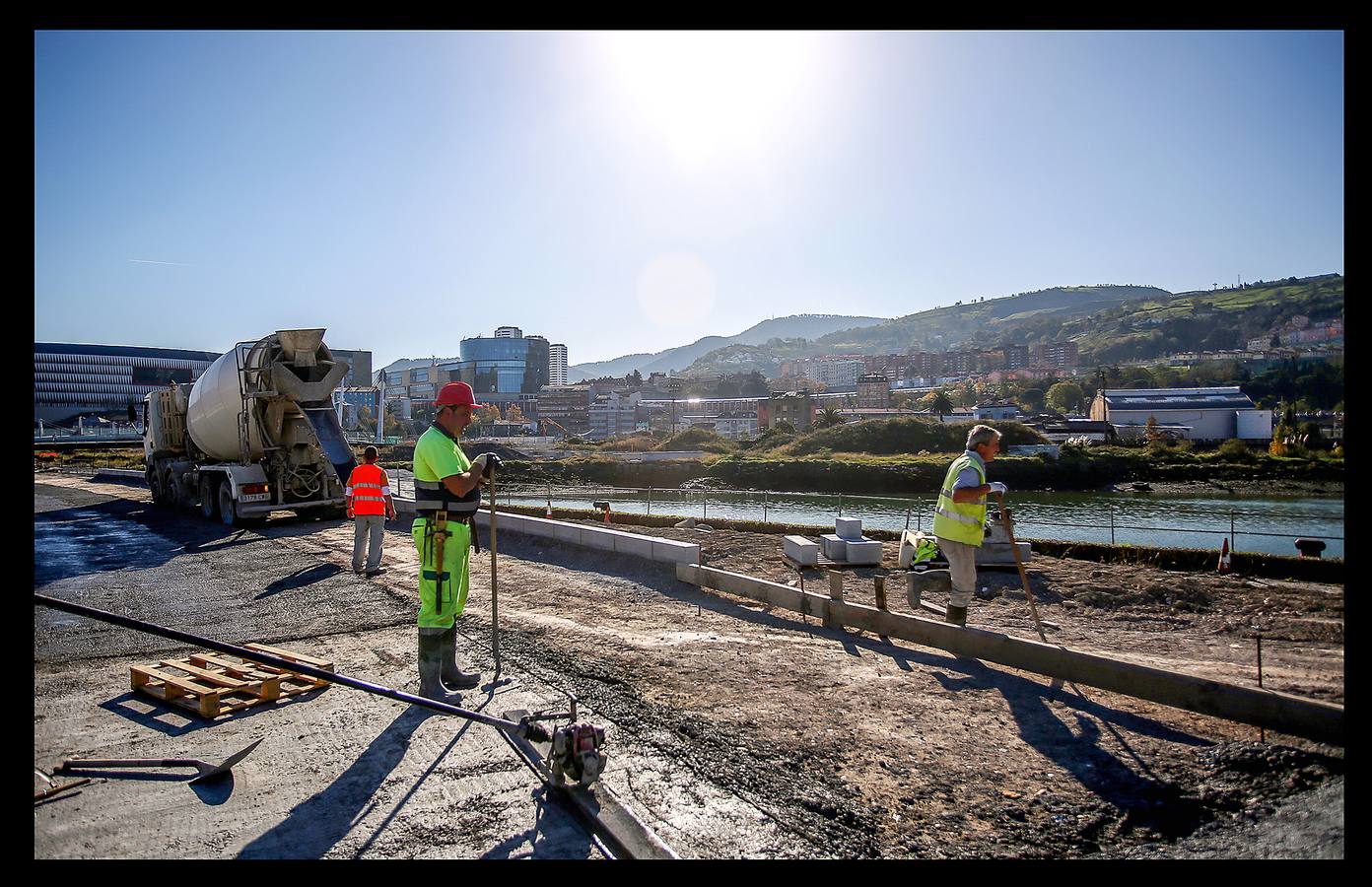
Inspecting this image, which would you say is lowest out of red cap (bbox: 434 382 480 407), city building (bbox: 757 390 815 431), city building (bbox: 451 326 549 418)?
red cap (bbox: 434 382 480 407)

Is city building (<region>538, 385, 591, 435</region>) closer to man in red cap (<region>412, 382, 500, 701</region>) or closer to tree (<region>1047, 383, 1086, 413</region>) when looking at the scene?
tree (<region>1047, 383, 1086, 413</region>)

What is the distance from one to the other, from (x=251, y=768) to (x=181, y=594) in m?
6.26

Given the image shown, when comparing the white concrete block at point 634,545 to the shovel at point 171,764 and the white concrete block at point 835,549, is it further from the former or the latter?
the shovel at point 171,764

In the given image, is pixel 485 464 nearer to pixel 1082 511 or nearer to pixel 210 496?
pixel 210 496

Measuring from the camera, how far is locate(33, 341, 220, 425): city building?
77.1 metres

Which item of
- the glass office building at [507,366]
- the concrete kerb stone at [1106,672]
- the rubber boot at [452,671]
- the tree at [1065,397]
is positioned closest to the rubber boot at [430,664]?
the rubber boot at [452,671]

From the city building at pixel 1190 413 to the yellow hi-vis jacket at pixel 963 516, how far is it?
38.2 meters

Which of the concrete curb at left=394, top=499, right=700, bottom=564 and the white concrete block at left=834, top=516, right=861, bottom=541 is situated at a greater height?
the white concrete block at left=834, top=516, right=861, bottom=541

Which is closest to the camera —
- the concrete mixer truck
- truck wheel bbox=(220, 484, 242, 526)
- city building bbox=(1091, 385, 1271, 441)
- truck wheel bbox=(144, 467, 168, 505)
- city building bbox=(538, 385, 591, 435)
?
the concrete mixer truck

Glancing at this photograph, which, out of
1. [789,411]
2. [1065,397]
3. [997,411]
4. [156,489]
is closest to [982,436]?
→ [156,489]

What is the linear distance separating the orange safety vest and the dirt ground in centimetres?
272

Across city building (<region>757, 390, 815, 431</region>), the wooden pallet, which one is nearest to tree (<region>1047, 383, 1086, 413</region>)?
city building (<region>757, 390, 815, 431</region>)

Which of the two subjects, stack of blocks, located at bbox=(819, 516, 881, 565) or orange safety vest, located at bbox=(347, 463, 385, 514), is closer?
stack of blocks, located at bbox=(819, 516, 881, 565)
